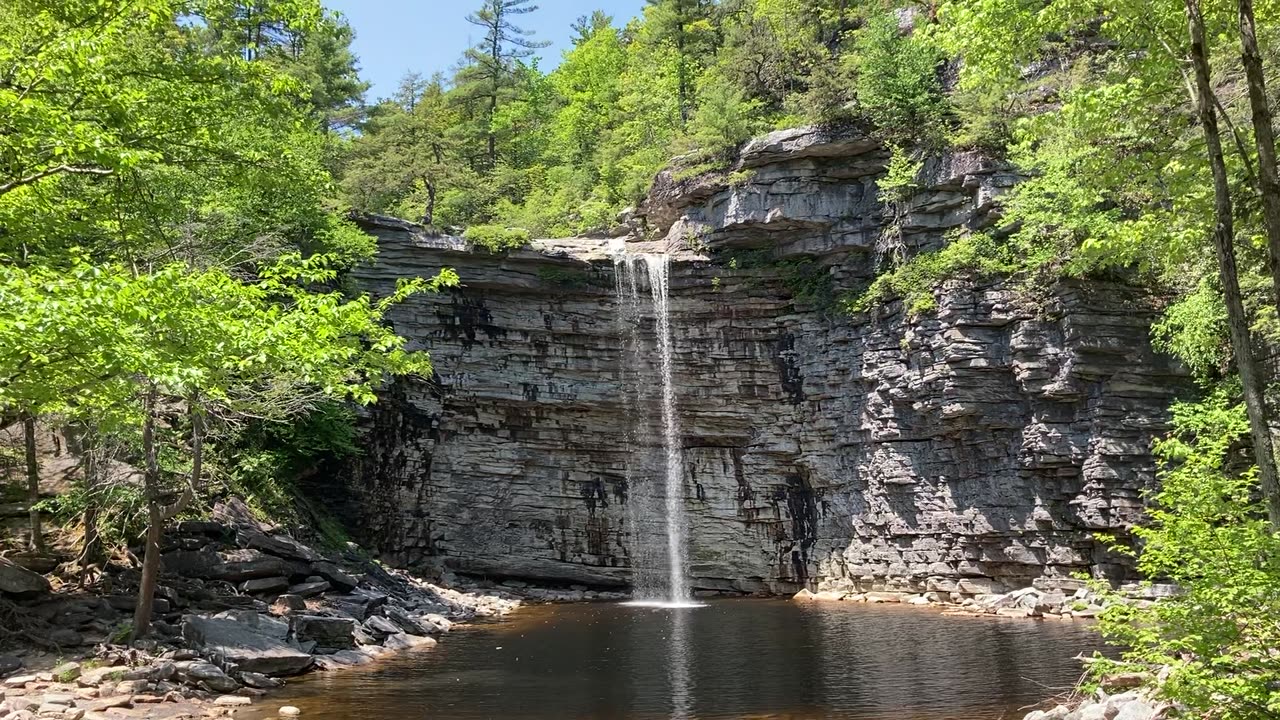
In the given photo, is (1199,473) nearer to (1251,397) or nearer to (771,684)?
(1251,397)

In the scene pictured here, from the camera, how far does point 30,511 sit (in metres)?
13.8

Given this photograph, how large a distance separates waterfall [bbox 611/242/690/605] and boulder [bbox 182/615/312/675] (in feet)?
48.2

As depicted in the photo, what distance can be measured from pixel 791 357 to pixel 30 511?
66.8 feet

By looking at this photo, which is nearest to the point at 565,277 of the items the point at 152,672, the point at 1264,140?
the point at 152,672

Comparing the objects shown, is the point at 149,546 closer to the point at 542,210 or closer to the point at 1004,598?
the point at 1004,598

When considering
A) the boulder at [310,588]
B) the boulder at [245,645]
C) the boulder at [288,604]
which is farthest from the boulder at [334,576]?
the boulder at [245,645]

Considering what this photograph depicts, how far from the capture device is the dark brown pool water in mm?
10875

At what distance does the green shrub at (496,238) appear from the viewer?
25.3 meters

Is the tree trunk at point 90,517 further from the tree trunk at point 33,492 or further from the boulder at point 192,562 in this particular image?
the boulder at point 192,562

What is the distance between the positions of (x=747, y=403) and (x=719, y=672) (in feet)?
46.2

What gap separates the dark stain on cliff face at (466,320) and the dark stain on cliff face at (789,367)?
9086mm

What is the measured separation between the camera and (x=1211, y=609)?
231 inches

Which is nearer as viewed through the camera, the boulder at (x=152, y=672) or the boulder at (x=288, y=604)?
the boulder at (x=152, y=672)

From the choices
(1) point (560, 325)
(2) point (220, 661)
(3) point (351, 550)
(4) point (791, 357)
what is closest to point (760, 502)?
(4) point (791, 357)
